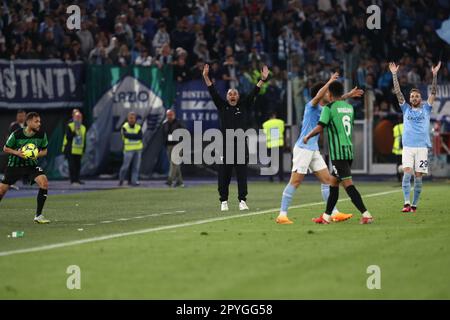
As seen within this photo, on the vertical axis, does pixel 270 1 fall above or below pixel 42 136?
above

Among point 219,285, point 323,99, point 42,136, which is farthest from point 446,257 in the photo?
point 42,136

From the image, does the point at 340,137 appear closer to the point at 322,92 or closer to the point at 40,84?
the point at 322,92

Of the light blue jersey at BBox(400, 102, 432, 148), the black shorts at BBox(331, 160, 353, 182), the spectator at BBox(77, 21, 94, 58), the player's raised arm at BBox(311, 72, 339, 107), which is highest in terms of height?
the spectator at BBox(77, 21, 94, 58)

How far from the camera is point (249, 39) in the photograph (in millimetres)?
37500

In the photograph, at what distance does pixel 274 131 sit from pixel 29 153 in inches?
656

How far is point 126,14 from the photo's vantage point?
37.8 m

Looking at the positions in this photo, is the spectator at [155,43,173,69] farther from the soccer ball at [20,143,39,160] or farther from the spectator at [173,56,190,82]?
the soccer ball at [20,143,39,160]

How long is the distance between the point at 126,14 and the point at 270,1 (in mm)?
5114

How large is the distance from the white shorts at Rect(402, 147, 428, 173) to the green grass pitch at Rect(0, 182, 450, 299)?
32.7 inches

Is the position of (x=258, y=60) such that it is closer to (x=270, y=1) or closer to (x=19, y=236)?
(x=270, y=1)

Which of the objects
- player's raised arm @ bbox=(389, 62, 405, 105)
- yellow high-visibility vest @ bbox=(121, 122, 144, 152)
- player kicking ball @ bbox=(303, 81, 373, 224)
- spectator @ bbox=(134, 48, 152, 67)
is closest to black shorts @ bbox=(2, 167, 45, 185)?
player kicking ball @ bbox=(303, 81, 373, 224)

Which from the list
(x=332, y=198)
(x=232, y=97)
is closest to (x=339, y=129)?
(x=332, y=198)

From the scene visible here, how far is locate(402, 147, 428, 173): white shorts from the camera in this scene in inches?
822

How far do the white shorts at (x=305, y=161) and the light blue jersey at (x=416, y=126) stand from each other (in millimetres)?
3611
